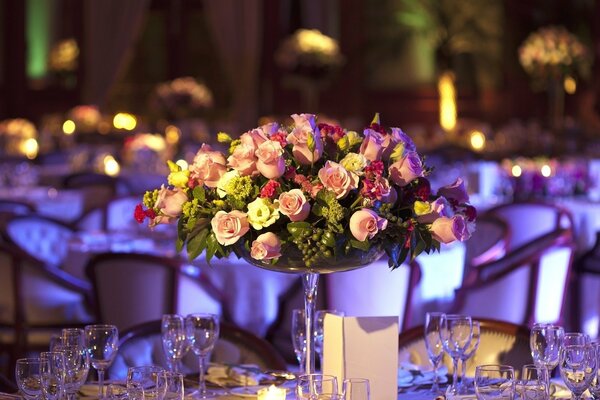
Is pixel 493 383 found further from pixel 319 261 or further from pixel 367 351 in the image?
pixel 319 261

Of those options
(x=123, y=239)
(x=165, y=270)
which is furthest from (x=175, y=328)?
(x=123, y=239)

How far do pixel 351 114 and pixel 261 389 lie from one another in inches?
545

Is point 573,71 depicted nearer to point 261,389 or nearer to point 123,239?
point 123,239

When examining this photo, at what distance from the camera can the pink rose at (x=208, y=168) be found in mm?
2807

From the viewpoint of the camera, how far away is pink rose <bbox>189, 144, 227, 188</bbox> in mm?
2807

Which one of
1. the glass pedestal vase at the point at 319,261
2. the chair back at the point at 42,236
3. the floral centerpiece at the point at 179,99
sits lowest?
the glass pedestal vase at the point at 319,261

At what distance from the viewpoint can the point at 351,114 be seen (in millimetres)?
16844

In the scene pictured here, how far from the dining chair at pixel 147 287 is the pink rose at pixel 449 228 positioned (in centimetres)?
224

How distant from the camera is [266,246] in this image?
2693mm

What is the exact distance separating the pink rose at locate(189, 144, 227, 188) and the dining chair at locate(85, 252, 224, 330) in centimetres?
207

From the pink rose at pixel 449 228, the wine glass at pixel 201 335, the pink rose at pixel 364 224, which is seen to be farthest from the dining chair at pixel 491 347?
the pink rose at pixel 364 224

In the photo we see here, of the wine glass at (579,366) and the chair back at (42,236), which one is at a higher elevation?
the chair back at (42,236)

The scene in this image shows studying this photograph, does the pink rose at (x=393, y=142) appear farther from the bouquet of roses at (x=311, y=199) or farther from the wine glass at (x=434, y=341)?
the wine glass at (x=434, y=341)

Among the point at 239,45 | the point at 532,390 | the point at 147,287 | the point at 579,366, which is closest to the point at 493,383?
the point at 532,390
